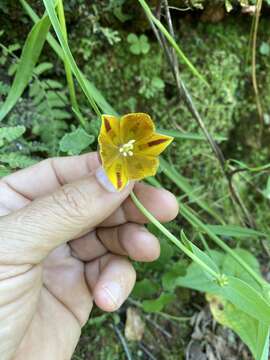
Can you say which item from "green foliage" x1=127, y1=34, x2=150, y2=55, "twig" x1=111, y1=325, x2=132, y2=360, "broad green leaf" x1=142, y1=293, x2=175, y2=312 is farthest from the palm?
"green foliage" x1=127, y1=34, x2=150, y2=55

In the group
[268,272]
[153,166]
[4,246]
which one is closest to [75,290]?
[4,246]

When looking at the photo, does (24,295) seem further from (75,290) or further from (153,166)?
(153,166)

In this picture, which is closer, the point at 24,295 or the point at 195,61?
the point at 24,295

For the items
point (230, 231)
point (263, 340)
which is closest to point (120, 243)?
point (230, 231)

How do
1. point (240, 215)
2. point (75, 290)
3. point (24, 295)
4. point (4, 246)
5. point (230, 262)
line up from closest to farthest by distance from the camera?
point (4, 246) → point (24, 295) → point (75, 290) → point (230, 262) → point (240, 215)

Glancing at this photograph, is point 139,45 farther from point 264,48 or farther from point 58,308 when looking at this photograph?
point 58,308

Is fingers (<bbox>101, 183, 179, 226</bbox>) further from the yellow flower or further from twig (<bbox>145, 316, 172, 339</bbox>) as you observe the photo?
twig (<bbox>145, 316, 172, 339</bbox>)
